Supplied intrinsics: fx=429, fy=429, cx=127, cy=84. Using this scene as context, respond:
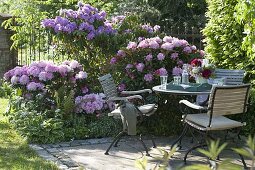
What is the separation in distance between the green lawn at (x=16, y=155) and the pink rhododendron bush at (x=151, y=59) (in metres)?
Result: 1.72

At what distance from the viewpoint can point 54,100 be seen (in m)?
6.75

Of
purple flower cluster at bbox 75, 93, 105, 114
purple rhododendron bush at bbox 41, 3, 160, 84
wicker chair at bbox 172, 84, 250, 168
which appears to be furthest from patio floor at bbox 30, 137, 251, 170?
purple rhododendron bush at bbox 41, 3, 160, 84

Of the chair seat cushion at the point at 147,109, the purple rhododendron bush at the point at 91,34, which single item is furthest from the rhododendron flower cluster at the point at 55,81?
the chair seat cushion at the point at 147,109

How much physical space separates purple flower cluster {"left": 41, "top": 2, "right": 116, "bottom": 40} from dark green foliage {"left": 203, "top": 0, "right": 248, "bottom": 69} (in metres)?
1.76

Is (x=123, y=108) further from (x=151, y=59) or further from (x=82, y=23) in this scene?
(x=82, y=23)

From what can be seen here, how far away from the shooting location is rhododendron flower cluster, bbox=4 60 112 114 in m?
6.55

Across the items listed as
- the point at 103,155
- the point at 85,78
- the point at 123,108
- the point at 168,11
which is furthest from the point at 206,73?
the point at 168,11

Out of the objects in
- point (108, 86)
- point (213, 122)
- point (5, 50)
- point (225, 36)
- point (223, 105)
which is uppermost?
point (225, 36)

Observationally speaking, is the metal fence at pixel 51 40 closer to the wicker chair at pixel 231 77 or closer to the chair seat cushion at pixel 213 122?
the wicker chair at pixel 231 77

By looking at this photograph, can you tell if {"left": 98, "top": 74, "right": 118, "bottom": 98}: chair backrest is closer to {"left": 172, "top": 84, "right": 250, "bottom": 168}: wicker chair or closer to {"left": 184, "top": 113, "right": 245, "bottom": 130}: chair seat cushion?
{"left": 184, "top": 113, "right": 245, "bottom": 130}: chair seat cushion

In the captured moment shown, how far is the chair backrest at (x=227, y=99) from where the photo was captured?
454 centimetres

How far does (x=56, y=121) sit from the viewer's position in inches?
240

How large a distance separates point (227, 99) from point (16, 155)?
2.56 m

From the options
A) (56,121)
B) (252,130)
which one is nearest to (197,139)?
(252,130)
